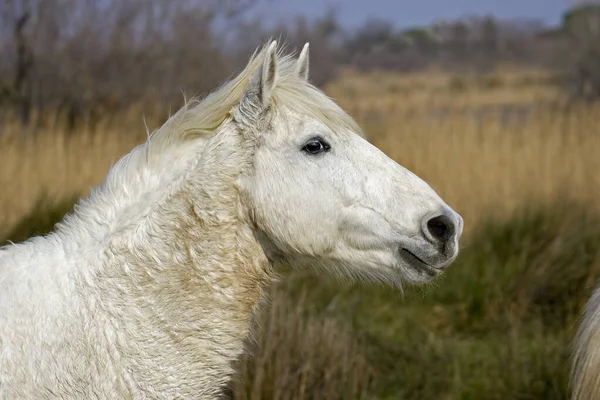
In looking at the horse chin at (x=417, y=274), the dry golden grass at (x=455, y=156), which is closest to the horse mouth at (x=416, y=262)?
the horse chin at (x=417, y=274)

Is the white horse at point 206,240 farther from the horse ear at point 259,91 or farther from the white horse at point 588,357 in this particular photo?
the white horse at point 588,357

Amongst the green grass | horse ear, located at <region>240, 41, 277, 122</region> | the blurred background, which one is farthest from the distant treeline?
horse ear, located at <region>240, 41, 277, 122</region>

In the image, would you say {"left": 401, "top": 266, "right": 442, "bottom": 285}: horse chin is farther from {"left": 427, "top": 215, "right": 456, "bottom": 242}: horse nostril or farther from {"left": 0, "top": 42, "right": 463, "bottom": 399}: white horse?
{"left": 427, "top": 215, "right": 456, "bottom": 242}: horse nostril

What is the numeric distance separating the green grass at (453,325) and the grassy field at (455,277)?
0.5 inches

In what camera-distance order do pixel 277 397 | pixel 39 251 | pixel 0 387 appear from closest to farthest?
pixel 0 387 < pixel 39 251 < pixel 277 397

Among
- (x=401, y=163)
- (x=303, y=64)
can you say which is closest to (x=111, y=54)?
(x=401, y=163)

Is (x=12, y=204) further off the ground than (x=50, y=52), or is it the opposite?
(x=50, y=52)

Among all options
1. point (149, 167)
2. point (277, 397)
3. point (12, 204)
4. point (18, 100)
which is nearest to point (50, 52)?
point (18, 100)

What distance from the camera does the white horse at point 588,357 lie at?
2594mm

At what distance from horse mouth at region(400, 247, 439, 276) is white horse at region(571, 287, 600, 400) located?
0.66 meters

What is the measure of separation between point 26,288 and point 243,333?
65cm

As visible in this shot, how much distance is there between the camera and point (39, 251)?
2.33 m

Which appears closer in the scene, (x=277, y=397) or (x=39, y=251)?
(x=39, y=251)

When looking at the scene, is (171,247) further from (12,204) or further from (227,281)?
(12,204)
